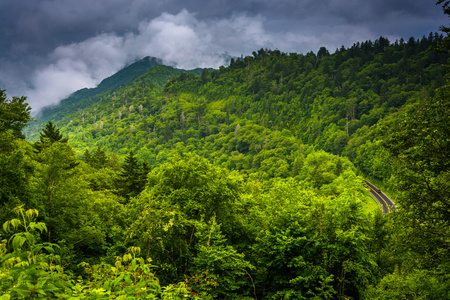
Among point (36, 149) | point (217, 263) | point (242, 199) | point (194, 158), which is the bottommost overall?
point (217, 263)

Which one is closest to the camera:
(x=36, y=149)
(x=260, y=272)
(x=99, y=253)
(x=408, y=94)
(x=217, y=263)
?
(x=217, y=263)

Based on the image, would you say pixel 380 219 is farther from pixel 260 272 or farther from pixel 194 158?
pixel 194 158

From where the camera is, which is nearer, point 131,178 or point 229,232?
point 229,232

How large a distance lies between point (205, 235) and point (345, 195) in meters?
10.9

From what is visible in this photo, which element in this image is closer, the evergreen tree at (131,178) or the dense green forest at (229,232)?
the dense green forest at (229,232)

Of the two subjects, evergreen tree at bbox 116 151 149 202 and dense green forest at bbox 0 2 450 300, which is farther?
evergreen tree at bbox 116 151 149 202

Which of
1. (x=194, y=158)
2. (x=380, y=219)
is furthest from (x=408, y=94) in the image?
(x=194, y=158)

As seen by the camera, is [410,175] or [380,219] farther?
[380,219]

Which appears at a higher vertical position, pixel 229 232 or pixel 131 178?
pixel 131 178

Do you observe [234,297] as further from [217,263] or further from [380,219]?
[380,219]

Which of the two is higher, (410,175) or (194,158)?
(194,158)

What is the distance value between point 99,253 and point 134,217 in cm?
782

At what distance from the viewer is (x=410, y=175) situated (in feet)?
40.0

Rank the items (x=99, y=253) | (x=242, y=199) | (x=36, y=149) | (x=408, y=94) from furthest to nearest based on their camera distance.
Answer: (x=408, y=94)
(x=36, y=149)
(x=242, y=199)
(x=99, y=253)
